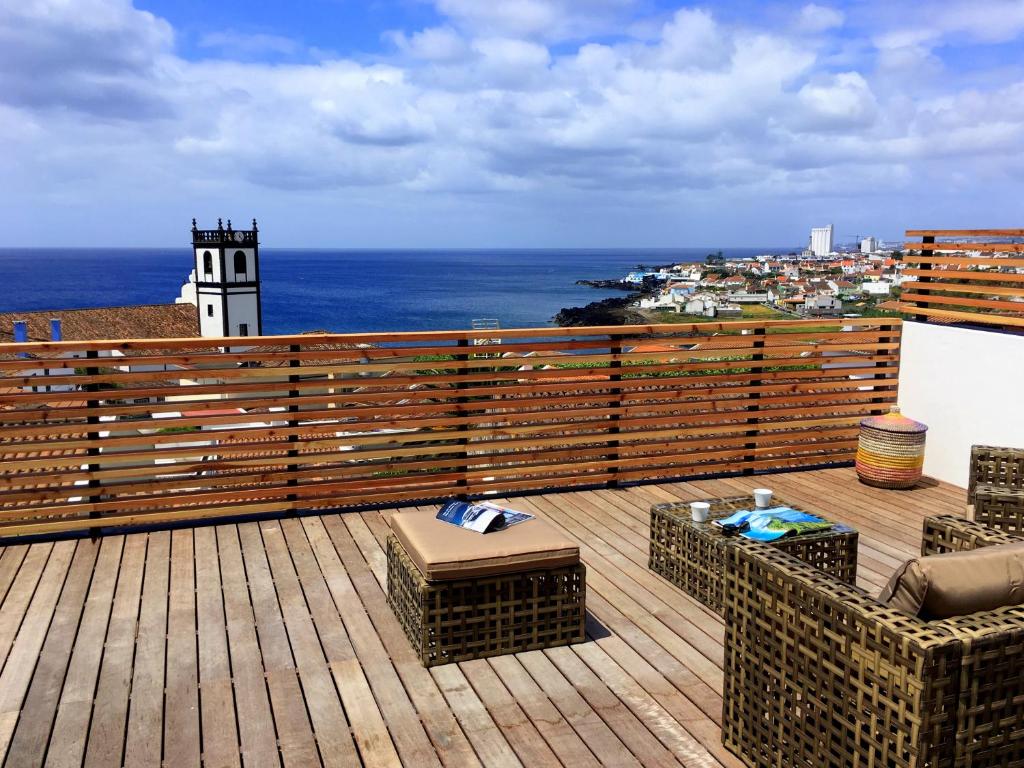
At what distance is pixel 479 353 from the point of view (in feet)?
18.6

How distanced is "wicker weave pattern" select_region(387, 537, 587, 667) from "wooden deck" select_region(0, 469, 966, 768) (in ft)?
0.23

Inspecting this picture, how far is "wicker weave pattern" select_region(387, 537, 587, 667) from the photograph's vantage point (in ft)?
10.9

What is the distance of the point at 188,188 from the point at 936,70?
14197 cm

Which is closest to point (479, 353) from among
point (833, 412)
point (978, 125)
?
point (833, 412)

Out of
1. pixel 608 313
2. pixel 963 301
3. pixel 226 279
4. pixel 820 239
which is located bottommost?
pixel 608 313

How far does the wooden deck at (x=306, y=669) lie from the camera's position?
9.13 ft

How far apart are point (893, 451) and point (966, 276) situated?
1.55 meters

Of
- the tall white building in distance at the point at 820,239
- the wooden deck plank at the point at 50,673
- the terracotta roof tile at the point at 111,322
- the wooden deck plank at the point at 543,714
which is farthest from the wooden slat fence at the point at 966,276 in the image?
the tall white building in distance at the point at 820,239

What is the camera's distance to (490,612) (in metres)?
3.41

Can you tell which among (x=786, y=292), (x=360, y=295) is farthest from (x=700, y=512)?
(x=360, y=295)

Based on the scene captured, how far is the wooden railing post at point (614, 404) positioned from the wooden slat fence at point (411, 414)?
0.04ft

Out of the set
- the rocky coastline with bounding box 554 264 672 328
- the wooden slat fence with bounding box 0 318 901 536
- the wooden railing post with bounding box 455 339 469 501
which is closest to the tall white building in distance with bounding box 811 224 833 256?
the rocky coastline with bounding box 554 264 672 328

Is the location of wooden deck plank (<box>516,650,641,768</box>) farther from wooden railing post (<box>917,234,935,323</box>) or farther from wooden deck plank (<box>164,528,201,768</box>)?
wooden railing post (<box>917,234,935,323</box>)

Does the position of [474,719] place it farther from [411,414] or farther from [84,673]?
[411,414]
